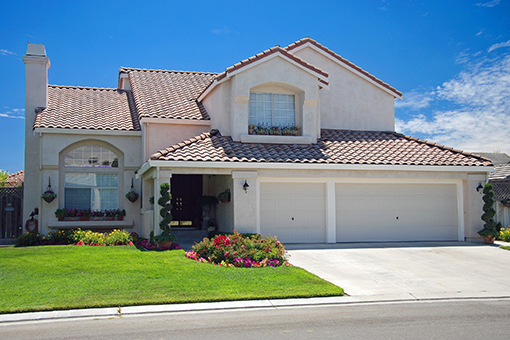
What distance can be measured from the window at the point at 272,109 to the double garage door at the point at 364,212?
2.88 m

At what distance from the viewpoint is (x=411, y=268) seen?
11664 mm

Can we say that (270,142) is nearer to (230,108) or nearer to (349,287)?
(230,108)

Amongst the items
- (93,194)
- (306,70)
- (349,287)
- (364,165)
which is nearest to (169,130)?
(93,194)

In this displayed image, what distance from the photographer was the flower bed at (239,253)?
11375 millimetres

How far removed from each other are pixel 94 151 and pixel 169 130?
331 centimetres

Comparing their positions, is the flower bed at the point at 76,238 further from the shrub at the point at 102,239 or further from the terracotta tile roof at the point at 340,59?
the terracotta tile roof at the point at 340,59

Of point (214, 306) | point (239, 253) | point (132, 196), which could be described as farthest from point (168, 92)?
point (214, 306)

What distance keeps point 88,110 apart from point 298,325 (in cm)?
1614

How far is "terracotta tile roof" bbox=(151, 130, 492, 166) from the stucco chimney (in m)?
6.82

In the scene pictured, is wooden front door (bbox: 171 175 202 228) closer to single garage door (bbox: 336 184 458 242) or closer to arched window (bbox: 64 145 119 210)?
arched window (bbox: 64 145 119 210)

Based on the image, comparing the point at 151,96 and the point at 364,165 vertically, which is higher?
the point at 151,96

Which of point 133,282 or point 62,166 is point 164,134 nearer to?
point 62,166

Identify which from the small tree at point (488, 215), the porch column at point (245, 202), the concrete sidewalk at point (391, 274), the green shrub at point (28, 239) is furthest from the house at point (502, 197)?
the green shrub at point (28, 239)

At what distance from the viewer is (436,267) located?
38.8 feet
